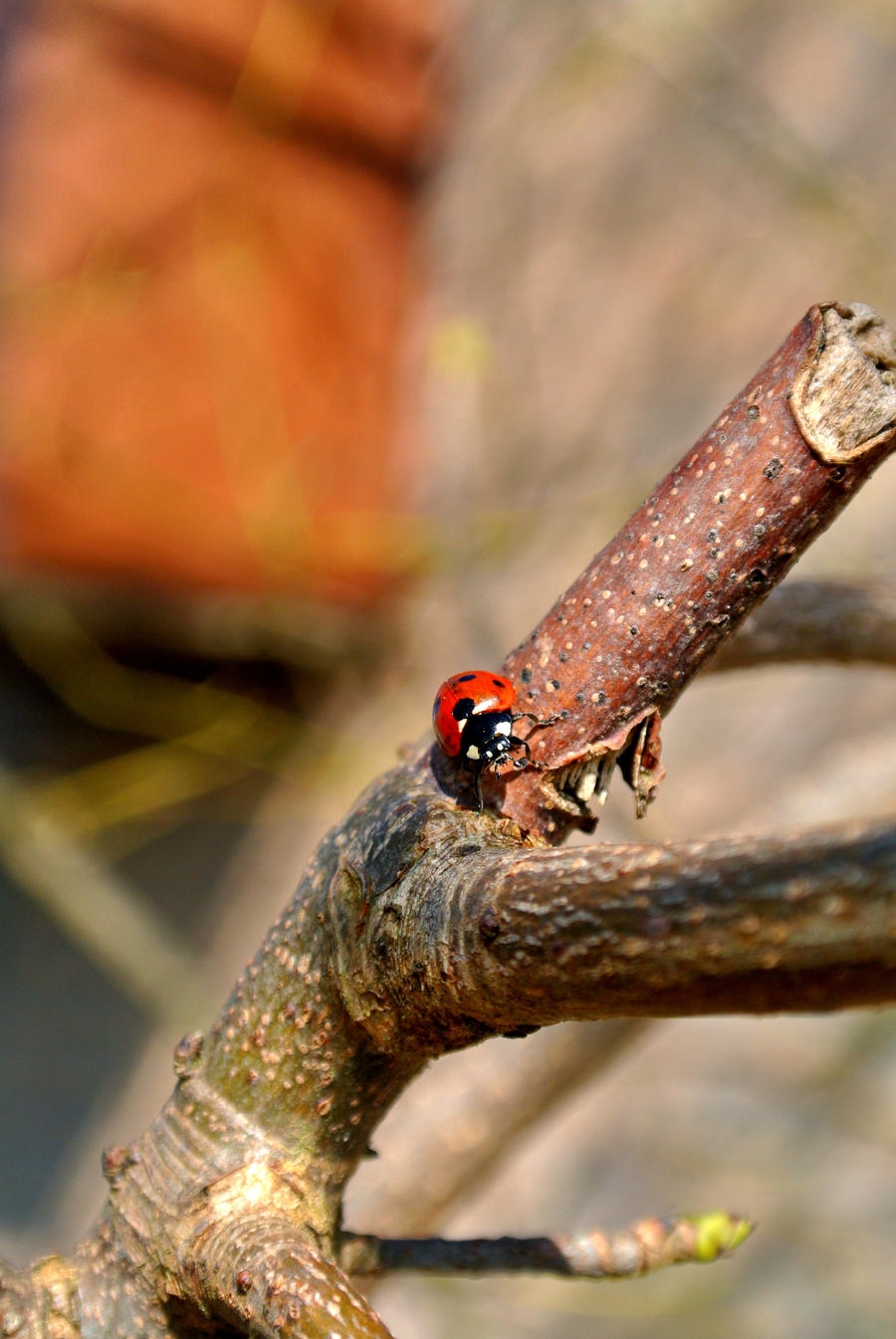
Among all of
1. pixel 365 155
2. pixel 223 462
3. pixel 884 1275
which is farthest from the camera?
pixel 365 155

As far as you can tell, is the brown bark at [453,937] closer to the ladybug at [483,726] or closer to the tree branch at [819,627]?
the ladybug at [483,726]

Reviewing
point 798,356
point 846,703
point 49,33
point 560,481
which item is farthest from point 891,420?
point 560,481

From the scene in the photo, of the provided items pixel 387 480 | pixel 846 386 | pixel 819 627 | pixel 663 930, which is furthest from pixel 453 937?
pixel 387 480

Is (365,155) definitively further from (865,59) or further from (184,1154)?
(184,1154)

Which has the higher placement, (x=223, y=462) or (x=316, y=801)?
(x=223, y=462)

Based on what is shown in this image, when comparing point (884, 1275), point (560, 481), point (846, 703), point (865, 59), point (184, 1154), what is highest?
point (865, 59)

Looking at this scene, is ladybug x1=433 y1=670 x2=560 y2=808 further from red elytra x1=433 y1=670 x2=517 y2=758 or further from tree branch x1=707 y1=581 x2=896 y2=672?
tree branch x1=707 y1=581 x2=896 y2=672

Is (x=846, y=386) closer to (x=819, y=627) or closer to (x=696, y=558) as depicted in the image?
(x=696, y=558)
